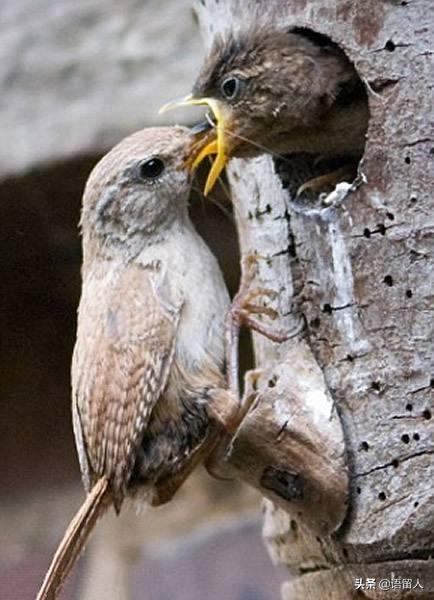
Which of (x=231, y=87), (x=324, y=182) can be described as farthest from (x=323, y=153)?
(x=231, y=87)

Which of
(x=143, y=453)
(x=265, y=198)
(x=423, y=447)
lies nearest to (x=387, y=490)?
(x=423, y=447)

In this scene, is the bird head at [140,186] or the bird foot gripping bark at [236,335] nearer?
the bird foot gripping bark at [236,335]

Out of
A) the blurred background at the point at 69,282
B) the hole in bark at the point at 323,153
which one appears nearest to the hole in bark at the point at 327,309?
the hole in bark at the point at 323,153

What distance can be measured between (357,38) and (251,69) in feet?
0.41

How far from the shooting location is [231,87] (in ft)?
6.36

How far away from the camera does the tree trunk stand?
184cm

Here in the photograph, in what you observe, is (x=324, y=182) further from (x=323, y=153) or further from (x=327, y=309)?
(x=327, y=309)

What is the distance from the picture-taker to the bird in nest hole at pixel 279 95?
1931 millimetres

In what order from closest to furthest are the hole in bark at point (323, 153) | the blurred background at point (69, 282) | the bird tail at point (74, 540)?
the bird tail at point (74, 540), the hole in bark at point (323, 153), the blurred background at point (69, 282)

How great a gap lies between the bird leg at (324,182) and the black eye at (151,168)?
171 mm

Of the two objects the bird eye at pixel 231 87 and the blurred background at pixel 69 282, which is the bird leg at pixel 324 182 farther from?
the blurred background at pixel 69 282

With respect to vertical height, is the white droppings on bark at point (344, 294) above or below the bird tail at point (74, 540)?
above

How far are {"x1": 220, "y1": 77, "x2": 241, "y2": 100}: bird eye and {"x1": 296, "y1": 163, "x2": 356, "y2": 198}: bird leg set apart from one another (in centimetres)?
14

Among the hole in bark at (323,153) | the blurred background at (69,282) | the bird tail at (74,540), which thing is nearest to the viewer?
the bird tail at (74,540)
